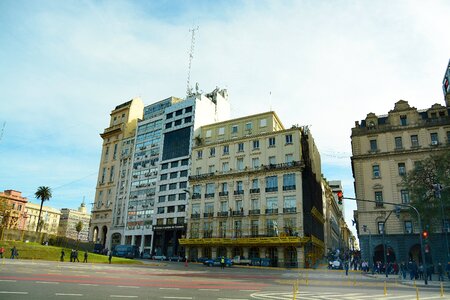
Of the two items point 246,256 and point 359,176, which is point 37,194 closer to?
point 246,256

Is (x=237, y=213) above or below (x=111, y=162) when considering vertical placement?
below

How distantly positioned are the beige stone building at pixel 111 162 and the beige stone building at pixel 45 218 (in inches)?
3016

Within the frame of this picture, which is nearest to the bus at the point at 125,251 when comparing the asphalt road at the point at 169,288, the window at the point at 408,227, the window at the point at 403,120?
the asphalt road at the point at 169,288

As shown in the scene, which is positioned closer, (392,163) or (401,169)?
(401,169)

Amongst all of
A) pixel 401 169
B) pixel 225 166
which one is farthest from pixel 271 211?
pixel 401 169

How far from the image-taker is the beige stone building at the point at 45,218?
151 metres

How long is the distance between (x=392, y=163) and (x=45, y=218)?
165 metres

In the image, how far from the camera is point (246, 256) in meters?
58.8

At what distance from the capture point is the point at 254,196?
61.9 meters

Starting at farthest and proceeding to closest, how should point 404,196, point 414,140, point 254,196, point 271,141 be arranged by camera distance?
point 271,141 → point 254,196 → point 414,140 → point 404,196

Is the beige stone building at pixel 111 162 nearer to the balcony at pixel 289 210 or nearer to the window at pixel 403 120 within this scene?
the balcony at pixel 289 210

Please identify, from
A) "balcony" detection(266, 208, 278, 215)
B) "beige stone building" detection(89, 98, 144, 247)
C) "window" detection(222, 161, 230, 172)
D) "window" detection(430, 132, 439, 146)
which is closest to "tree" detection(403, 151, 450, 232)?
"window" detection(430, 132, 439, 146)

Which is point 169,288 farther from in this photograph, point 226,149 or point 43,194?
point 43,194

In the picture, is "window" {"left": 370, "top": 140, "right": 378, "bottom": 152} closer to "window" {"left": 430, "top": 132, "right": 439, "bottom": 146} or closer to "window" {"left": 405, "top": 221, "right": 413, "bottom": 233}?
"window" {"left": 430, "top": 132, "right": 439, "bottom": 146}
